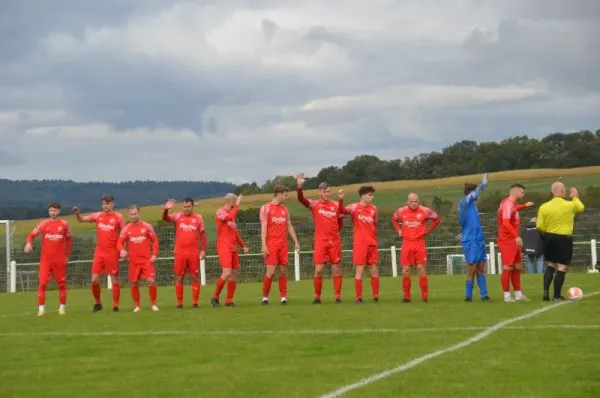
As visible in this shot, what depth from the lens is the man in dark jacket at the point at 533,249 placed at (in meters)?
41.0

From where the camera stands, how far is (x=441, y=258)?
47.4 m

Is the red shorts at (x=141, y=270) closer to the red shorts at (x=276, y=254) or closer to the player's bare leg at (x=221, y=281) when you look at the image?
the player's bare leg at (x=221, y=281)

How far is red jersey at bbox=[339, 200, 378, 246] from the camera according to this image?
22.9 metres

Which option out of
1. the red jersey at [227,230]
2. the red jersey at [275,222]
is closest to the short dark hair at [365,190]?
the red jersey at [275,222]

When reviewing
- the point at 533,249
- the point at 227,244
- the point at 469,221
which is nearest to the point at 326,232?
the point at 227,244

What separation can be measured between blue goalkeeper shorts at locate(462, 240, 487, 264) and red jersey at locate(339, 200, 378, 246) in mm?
1774

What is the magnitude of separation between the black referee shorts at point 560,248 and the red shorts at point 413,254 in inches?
95.8


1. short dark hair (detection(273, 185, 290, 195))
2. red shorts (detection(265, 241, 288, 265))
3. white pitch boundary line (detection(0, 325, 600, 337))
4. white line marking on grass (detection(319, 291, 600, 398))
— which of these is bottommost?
white pitch boundary line (detection(0, 325, 600, 337))

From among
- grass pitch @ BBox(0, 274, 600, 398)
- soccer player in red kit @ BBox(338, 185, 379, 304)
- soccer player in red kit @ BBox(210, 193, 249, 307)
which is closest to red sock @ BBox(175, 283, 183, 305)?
soccer player in red kit @ BBox(210, 193, 249, 307)

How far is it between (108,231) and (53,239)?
1.13 metres

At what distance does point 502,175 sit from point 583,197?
15.4m

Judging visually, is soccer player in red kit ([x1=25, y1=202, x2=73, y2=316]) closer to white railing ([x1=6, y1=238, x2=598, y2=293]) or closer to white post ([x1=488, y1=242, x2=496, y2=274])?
white railing ([x1=6, y1=238, x2=598, y2=293])

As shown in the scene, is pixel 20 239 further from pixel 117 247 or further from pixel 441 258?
pixel 117 247

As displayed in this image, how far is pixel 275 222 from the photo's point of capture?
23344mm
